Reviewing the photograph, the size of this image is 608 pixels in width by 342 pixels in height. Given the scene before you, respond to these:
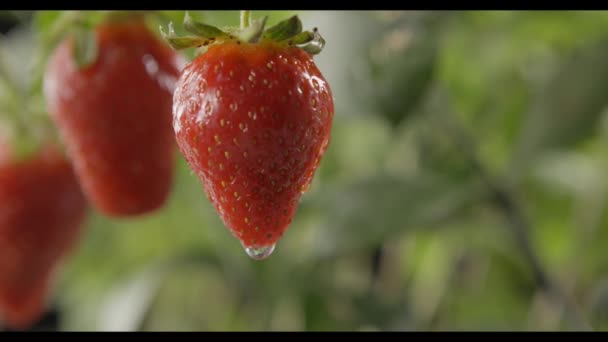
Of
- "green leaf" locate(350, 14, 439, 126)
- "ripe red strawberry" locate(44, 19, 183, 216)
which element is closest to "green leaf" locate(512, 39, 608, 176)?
"green leaf" locate(350, 14, 439, 126)

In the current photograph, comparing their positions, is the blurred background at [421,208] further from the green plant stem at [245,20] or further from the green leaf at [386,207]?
the green plant stem at [245,20]

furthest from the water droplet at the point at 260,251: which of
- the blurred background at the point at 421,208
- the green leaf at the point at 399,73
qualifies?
the green leaf at the point at 399,73

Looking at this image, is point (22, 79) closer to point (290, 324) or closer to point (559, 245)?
point (290, 324)

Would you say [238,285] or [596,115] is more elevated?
[596,115]

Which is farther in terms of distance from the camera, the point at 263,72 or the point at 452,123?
the point at 452,123

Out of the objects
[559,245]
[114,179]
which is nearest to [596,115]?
[559,245]

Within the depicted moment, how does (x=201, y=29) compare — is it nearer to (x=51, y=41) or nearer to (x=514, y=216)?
(x=51, y=41)

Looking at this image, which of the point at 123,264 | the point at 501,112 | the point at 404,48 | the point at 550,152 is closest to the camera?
the point at 404,48
